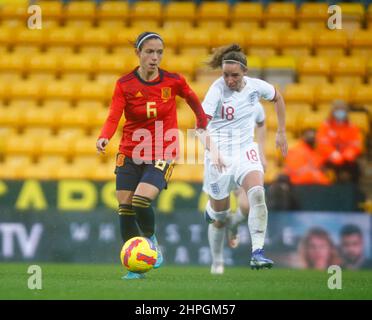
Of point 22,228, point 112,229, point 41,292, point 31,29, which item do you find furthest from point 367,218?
point 31,29

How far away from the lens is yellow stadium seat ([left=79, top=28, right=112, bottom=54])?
57.4ft

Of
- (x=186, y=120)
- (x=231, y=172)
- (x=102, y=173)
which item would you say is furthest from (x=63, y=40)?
(x=231, y=172)

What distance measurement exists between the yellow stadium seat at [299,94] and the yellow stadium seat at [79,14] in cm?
369

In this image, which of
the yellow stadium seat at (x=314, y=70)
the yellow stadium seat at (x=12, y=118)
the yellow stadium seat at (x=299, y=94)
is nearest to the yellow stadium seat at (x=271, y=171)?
the yellow stadium seat at (x=299, y=94)

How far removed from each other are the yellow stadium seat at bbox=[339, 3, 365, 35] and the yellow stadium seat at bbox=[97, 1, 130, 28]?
3.59 m

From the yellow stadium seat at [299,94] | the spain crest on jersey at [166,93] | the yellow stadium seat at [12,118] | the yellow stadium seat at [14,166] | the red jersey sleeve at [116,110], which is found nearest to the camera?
the red jersey sleeve at [116,110]

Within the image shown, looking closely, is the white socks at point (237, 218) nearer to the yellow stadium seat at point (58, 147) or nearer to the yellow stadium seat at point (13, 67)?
the yellow stadium seat at point (58, 147)

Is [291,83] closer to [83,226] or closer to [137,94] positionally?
[83,226]

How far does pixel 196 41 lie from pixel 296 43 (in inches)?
63.8

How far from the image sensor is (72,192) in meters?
13.9

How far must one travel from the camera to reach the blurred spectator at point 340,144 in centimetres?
1418

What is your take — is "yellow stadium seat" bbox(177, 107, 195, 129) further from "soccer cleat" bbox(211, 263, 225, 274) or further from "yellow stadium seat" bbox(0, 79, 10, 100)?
"soccer cleat" bbox(211, 263, 225, 274)

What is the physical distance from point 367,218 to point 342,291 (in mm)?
4735

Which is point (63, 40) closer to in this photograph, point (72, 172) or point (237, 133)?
point (72, 172)
